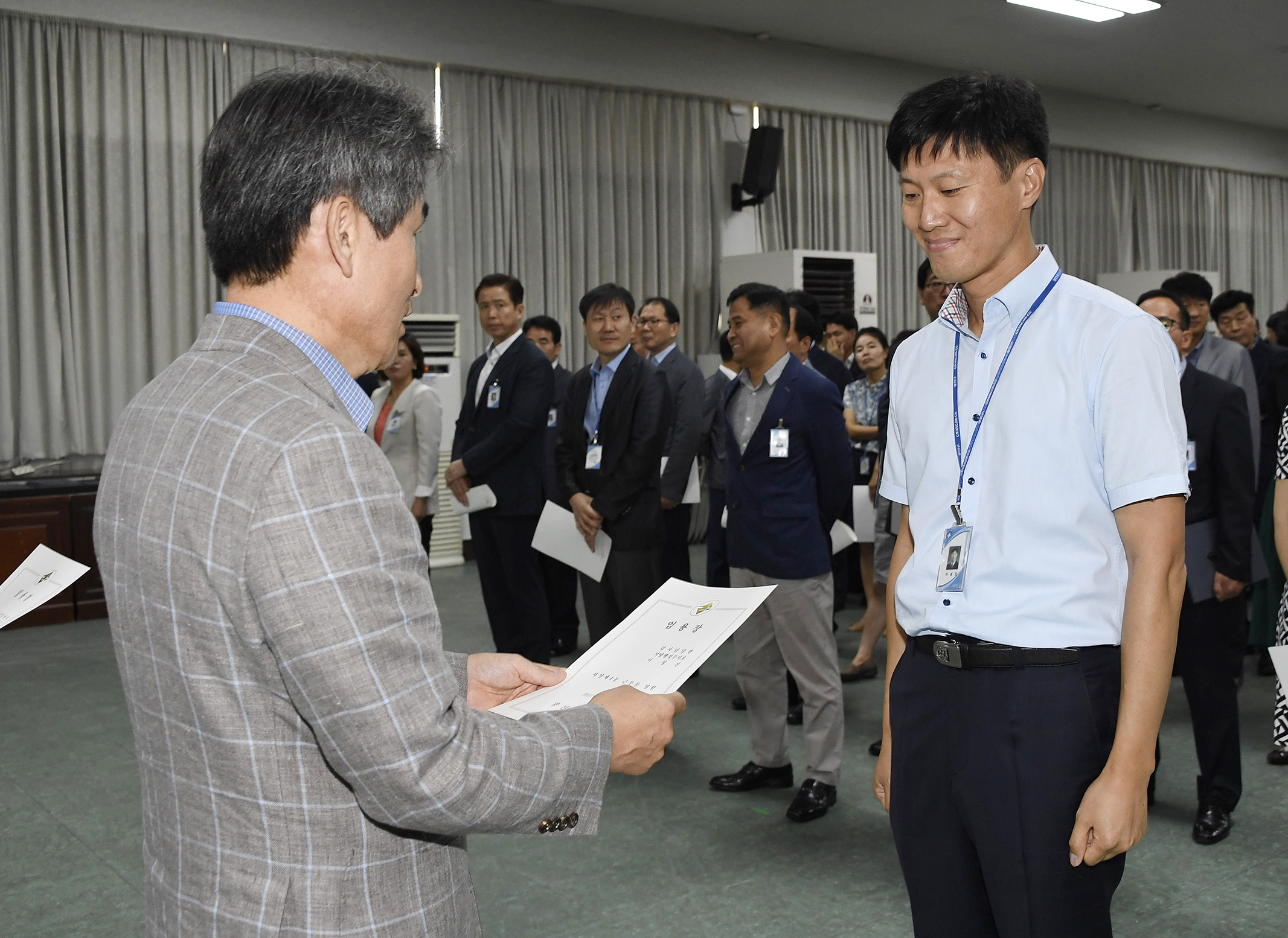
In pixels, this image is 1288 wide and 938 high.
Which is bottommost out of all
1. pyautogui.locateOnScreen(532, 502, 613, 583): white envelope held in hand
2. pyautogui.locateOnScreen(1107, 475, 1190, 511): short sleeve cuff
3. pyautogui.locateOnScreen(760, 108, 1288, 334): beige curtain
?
pyautogui.locateOnScreen(532, 502, 613, 583): white envelope held in hand

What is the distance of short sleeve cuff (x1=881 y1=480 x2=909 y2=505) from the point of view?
5.56 feet

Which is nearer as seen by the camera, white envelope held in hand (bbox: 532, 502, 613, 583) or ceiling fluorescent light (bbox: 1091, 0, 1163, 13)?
white envelope held in hand (bbox: 532, 502, 613, 583)

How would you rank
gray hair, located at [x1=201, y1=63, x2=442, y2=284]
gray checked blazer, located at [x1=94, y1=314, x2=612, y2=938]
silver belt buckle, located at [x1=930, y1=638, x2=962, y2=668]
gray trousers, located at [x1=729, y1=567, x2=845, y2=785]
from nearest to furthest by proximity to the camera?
gray checked blazer, located at [x1=94, y1=314, x2=612, y2=938], gray hair, located at [x1=201, y1=63, x2=442, y2=284], silver belt buckle, located at [x1=930, y1=638, x2=962, y2=668], gray trousers, located at [x1=729, y1=567, x2=845, y2=785]

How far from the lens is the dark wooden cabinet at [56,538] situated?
19.7ft

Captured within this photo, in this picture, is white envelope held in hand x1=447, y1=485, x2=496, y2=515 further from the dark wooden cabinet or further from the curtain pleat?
the dark wooden cabinet

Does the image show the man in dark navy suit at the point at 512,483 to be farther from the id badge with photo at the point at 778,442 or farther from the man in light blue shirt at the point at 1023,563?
the man in light blue shirt at the point at 1023,563

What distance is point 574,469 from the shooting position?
14.5ft

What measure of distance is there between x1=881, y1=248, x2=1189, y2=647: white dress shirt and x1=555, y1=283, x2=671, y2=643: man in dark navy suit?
2.65 meters

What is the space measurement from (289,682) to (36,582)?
1176 millimetres

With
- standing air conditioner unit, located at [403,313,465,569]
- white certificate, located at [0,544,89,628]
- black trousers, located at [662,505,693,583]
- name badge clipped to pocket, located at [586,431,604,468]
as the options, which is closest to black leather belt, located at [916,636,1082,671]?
white certificate, located at [0,544,89,628]

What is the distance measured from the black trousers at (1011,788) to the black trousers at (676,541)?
129 inches

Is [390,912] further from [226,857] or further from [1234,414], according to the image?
[1234,414]

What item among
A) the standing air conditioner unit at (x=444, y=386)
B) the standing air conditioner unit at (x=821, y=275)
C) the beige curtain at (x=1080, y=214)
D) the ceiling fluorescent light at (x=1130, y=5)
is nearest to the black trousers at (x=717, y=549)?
the standing air conditioner unit at (x=444, y=386)

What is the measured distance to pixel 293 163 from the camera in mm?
927
